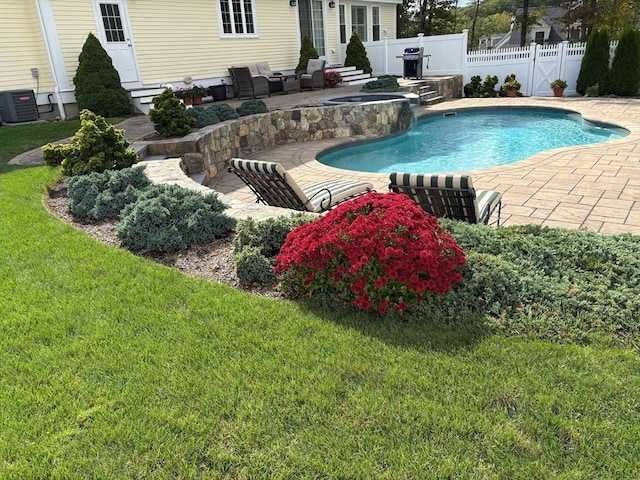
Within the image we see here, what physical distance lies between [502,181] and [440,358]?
4803 mm

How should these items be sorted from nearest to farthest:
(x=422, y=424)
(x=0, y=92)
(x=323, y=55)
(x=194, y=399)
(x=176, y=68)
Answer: (x=422, y=424) < (x=194, y=399) < (x=0, y=92) < (x=176, y=68) < (x=323, y=55)

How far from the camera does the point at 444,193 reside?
164 inches

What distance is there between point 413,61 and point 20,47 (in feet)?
39.9

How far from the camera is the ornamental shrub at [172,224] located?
4336 millimetres

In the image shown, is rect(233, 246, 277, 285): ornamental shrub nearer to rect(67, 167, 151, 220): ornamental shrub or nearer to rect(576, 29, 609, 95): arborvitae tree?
rect(67, 167, 151, 220): ornamental shrub

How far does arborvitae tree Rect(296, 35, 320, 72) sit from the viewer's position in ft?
56.0

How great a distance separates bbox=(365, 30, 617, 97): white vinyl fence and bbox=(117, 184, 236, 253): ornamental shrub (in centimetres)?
1522

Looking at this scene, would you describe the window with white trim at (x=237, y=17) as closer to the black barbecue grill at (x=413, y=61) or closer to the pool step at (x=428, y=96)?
the black barbecue grill at (x=413, y=61)

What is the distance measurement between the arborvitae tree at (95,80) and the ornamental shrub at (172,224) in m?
8.26

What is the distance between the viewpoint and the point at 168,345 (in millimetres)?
2889

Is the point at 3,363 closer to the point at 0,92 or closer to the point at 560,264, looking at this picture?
the point at 560,264

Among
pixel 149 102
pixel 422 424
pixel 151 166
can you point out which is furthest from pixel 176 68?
pixel 422 424

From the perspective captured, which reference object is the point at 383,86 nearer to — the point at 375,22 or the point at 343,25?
the point at 343,25

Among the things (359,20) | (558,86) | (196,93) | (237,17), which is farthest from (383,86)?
(359,20)
